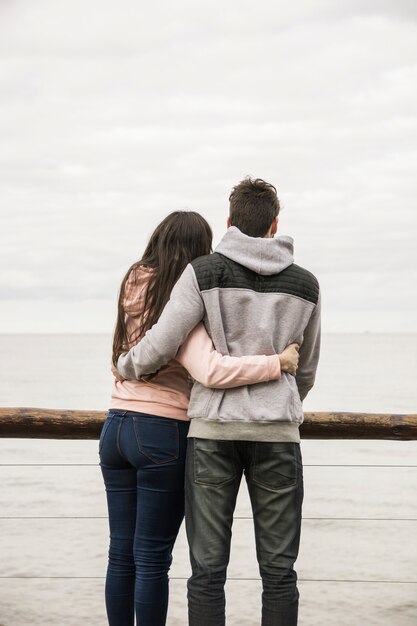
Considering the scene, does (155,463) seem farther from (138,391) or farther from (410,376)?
Answer: (410,376)

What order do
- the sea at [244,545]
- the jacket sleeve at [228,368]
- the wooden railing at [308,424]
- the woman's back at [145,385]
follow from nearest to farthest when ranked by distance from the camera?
the jacket sleeve at [228,368], the woman's back at [145,385], the wooden railing at [308,424], the sea at [244,545]

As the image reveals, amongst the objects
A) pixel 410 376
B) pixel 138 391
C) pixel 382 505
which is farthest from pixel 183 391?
pixel 410 376

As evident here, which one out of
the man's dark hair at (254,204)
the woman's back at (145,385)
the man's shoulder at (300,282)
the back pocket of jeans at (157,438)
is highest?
the man's dark hair at (254,204)

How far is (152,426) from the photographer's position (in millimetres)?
2352

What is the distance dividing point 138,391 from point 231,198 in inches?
24.3

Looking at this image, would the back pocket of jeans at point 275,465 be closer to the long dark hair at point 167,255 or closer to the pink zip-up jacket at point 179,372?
the pink zip-up jacket at point 179,372

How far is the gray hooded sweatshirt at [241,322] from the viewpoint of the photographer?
89.7 inches

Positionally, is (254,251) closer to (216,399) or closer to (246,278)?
(246,278)

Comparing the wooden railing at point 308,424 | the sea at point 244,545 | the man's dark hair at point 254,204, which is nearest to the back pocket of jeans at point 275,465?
the man's dark hair at point 254,204

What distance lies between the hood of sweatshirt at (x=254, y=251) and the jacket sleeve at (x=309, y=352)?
0.19 meters

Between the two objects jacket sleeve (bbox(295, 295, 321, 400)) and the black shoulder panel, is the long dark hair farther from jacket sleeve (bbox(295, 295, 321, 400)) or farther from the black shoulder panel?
jacket sleeve (bbox(295, 295, 321, 400))

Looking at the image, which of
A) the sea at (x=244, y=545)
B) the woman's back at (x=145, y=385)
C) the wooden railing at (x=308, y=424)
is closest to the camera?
the woman's back at (x=145, y=385)

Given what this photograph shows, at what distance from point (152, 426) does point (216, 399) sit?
0.21 meters

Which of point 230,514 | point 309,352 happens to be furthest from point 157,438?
point 309,352
